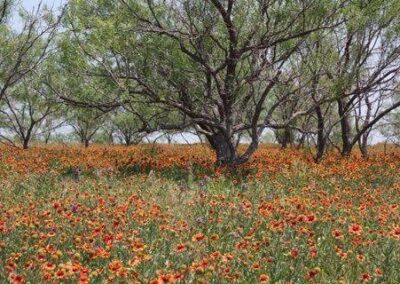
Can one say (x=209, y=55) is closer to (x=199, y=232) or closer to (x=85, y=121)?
(x=199, y=232)

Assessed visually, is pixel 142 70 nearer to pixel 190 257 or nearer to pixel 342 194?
pixel 342 194

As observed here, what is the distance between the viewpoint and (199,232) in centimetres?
707

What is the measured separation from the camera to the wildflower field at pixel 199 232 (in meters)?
5.18

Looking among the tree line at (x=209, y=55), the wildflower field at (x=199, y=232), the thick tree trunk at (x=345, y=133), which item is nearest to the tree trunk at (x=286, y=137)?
the thick tree trunk at (x=345, y=133)

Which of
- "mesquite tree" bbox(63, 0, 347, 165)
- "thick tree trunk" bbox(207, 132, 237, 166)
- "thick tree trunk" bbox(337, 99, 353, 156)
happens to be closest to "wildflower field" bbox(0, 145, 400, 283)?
"thick tree trunk" bbox(207, 132, 237, 166)

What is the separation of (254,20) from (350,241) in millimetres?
8280

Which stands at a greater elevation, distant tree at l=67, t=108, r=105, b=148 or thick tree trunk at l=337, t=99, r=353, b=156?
distant tree at l=67, t=108, r=105, b=148

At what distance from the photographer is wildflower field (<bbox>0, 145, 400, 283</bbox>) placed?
5.18m

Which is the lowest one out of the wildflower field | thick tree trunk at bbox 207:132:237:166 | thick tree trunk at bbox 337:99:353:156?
the wildflower field

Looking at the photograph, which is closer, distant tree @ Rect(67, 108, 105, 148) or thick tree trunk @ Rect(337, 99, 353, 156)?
thick tree trunk @ Rect(337, 99, 353, 156)

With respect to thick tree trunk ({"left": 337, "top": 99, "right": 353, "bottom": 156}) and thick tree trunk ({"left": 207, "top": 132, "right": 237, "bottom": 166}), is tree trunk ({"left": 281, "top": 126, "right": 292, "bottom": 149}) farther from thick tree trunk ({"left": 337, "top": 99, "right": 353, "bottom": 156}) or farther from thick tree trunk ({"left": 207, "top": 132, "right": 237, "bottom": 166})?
thick tree trunk ({"left": 207, "top": 132, "right": 237, "bottom": 166})

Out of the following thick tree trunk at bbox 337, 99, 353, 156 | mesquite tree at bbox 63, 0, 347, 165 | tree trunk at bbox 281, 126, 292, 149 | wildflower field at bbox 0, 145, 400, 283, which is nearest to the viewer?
wildflower field at bbox 0, 145, 400, 283

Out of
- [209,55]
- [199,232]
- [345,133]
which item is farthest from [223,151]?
[199,232]

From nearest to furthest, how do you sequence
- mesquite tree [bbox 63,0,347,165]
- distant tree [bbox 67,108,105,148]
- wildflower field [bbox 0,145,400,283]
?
wildflower field [bbox 0,145,400,283]
mesquite tree [bbox 63,0,347,165]
distant tree [bbox 67,108,105,148]
